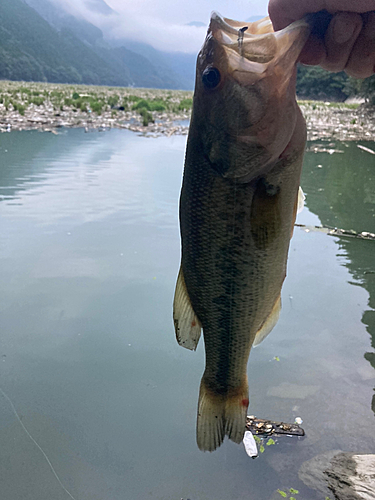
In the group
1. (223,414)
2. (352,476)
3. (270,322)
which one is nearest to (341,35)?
(270,322)

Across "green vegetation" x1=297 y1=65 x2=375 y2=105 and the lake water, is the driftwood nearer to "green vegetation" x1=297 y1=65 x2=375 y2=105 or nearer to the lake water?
the lake water

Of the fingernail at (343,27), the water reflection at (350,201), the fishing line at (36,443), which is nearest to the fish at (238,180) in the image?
the fingernail at (343,27)

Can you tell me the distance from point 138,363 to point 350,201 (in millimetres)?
6094

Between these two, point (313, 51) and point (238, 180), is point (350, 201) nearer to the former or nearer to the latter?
point (313, 51)

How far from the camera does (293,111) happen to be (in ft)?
5.04

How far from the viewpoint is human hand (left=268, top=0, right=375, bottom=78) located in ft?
5.30

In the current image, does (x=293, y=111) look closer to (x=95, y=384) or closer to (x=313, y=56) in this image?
(x=313, y=56)

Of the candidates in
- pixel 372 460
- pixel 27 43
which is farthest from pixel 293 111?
pixel 27 43

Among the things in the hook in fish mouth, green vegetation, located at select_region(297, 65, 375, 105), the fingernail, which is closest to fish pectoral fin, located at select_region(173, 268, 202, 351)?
the hook in fish mouth

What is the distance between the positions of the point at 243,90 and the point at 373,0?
63 cm

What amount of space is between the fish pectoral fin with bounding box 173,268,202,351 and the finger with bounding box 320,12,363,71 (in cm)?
116

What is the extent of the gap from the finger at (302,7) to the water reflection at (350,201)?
8.78 ft

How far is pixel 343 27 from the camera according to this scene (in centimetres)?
165

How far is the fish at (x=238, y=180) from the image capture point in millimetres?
1524
